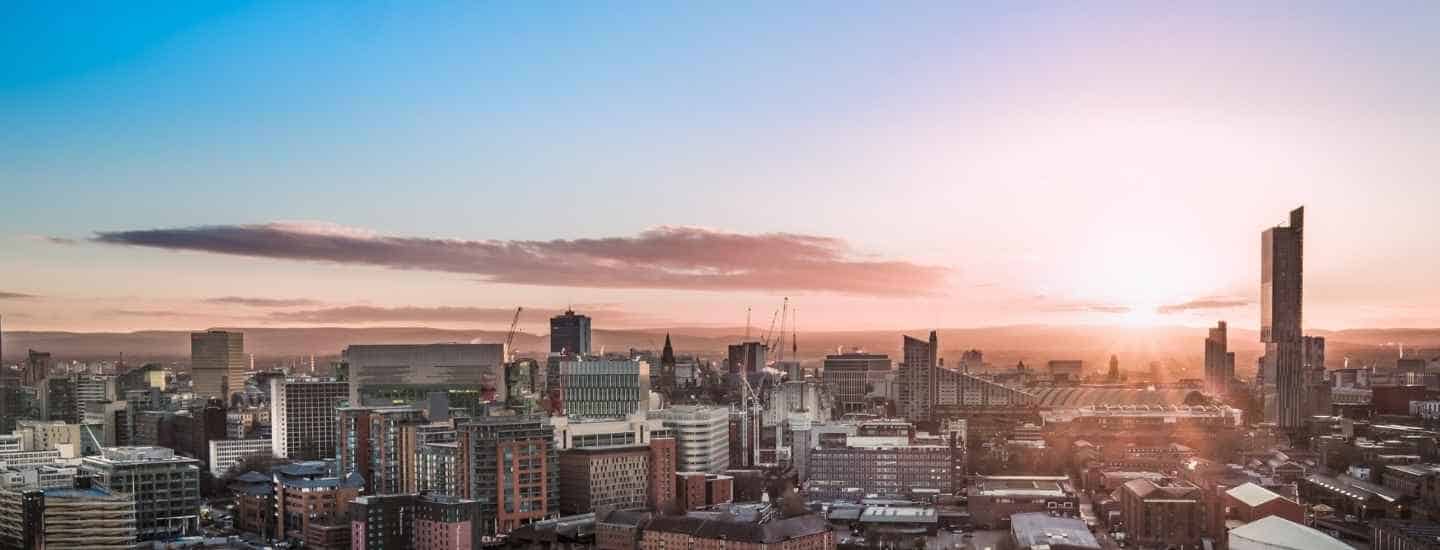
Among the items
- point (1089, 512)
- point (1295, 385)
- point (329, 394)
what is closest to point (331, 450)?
point (329, 394)

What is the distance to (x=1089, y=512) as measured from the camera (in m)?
27.2

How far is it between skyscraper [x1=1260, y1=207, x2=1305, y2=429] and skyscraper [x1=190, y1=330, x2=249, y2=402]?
124 feet

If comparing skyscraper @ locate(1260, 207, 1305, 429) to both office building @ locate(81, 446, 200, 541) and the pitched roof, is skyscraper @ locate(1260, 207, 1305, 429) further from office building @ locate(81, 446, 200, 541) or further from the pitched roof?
office building @ locate(81, 446, 200, 541)

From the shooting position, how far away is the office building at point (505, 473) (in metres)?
22.5

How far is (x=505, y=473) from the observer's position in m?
22.7

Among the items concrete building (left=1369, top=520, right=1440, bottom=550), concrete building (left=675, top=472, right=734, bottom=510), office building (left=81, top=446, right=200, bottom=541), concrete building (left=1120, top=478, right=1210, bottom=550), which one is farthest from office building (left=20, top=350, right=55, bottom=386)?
concrete building (left=1369, top=520, right=1440, bottom=550)

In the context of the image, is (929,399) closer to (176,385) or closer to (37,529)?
(176,385)

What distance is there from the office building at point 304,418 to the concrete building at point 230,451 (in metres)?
0.39

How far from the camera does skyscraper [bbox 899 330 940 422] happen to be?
47.3 meters

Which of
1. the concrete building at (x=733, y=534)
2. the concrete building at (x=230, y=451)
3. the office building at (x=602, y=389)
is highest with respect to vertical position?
the office building at (x=602, y=389)

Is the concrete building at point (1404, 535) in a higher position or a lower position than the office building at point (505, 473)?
lower

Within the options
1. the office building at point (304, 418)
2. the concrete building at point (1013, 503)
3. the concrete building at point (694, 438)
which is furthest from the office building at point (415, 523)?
the office building at point (304, 418)

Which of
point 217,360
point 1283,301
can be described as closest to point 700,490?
point 217,360

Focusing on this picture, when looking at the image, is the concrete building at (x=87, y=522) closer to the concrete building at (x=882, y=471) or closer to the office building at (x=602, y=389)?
the office building at (x=602, y=389)
